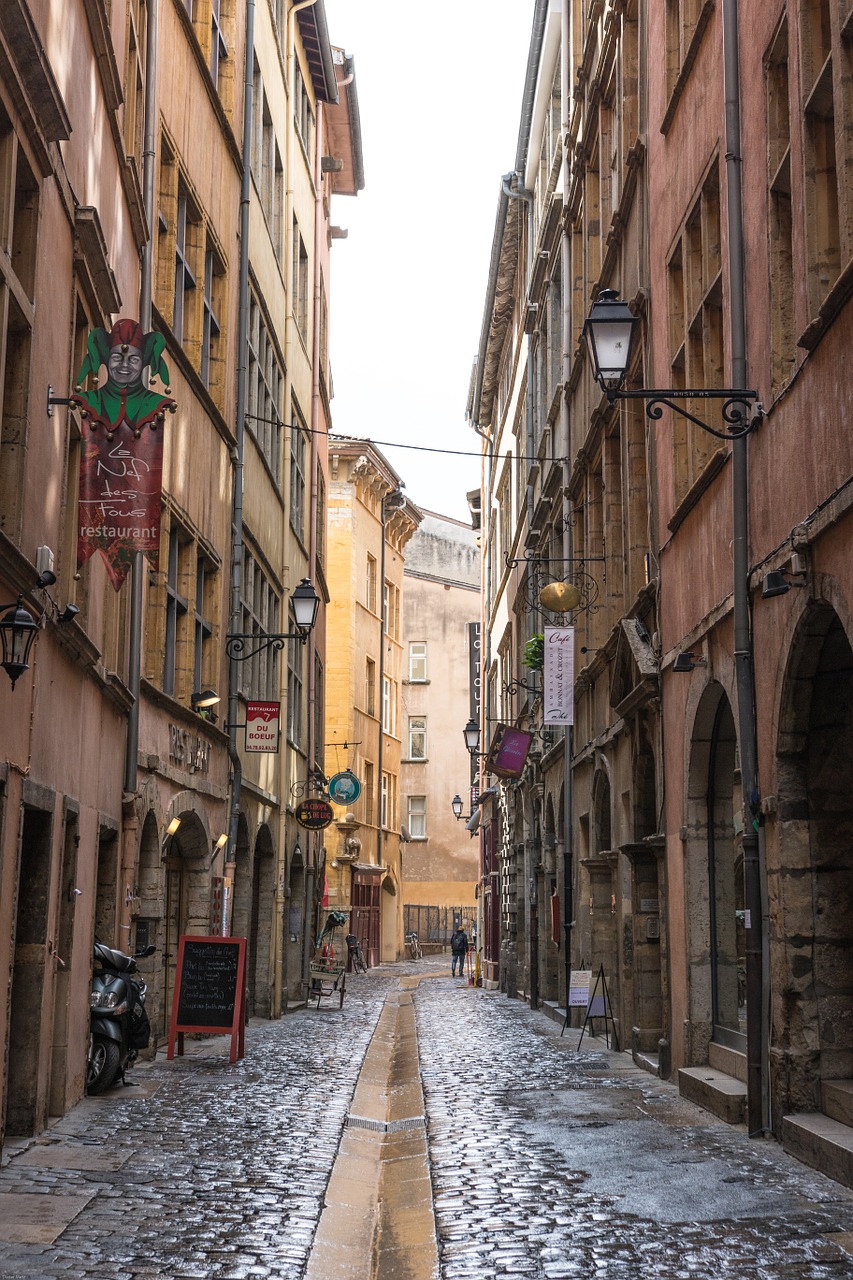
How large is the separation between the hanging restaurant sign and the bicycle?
20778 millimetres

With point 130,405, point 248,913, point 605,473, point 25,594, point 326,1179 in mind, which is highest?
point 605,473

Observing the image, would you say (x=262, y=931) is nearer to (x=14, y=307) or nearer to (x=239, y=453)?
(x=239, y=453)

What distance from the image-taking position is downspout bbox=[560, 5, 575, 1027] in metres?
21.3

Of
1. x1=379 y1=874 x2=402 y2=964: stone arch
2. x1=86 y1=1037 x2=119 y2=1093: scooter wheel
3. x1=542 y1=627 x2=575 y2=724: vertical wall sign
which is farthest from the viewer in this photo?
x1=379 y1=874 x2=402 y2=964: stone arch

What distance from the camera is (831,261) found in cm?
898

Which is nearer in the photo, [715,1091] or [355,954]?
[715,1091]

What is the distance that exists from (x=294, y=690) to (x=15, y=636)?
2116 centimetres

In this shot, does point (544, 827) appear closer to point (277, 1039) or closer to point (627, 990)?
point (277, 1039)

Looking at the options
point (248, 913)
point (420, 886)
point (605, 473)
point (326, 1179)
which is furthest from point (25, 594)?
point (420, 886)

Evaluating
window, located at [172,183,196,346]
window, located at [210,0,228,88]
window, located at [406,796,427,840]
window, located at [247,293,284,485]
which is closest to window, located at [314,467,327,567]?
window, located at [247,293,284,485]

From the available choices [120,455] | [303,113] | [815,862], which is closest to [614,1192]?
[815,862]

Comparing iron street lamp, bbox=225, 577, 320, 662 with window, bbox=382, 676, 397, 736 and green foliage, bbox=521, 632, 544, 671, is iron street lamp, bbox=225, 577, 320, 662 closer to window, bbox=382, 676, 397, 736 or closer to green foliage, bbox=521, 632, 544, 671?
green foliage, bbox=521, 632, 544, 671

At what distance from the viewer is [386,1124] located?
37.9 ft

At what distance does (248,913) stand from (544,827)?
598 cm
